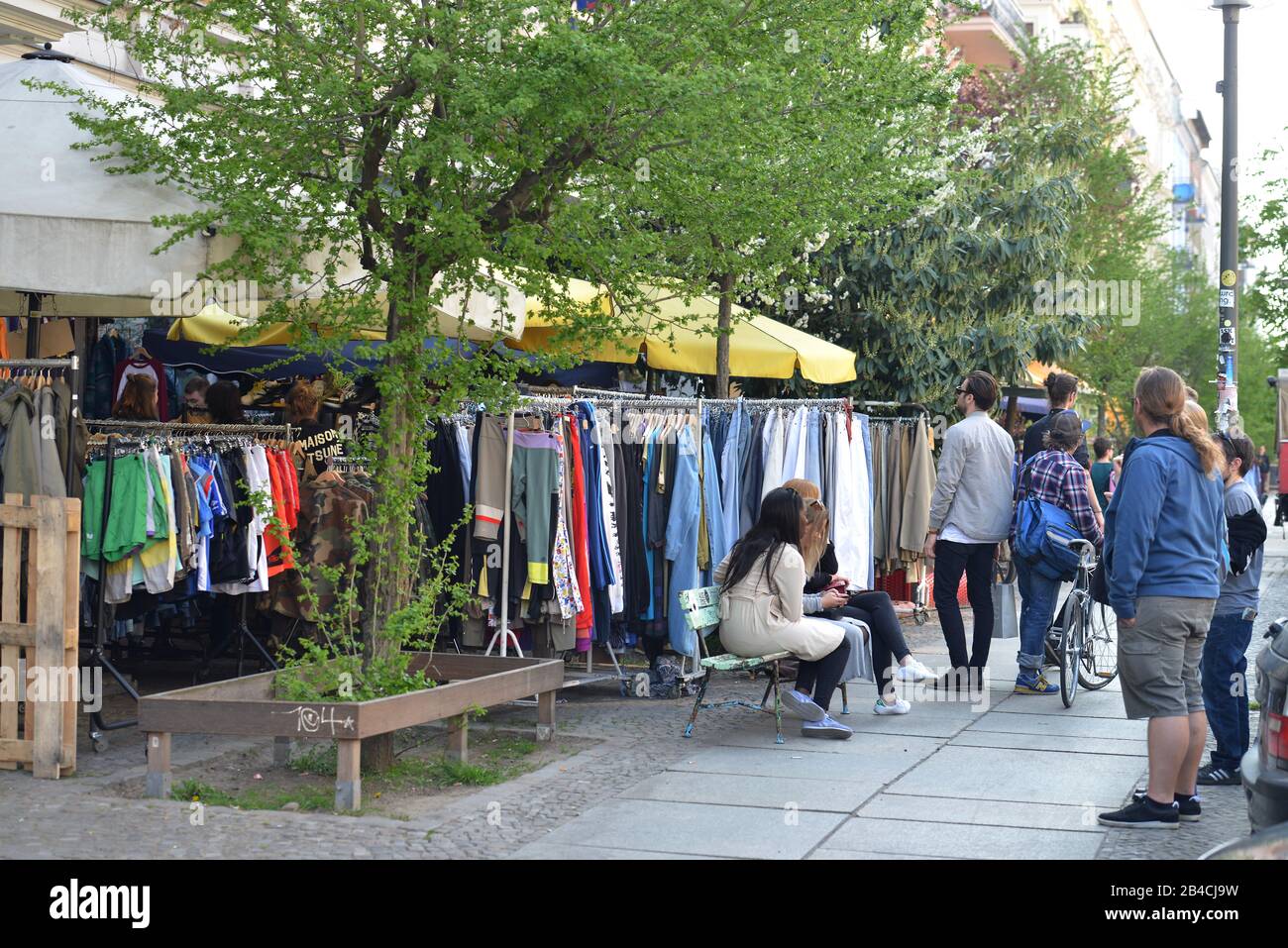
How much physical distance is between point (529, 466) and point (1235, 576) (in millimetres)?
4009

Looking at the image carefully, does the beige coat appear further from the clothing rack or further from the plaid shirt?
the clothing rack

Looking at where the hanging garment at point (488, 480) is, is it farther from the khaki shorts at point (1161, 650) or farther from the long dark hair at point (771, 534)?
the khaki shorts at point (1161, 650)

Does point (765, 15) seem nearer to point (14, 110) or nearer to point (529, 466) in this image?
point (529, 466)

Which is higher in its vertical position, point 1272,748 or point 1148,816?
point 1272,748

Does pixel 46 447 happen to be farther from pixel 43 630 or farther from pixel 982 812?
pixel 982 812

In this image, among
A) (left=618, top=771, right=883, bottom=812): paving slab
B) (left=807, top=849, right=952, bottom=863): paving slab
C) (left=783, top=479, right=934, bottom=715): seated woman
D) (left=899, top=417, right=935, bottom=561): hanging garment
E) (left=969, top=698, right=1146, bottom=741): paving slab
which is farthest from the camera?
(left=899, top=417, right=935, bottom=561): hanging garment

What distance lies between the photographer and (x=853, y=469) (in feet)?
38.1

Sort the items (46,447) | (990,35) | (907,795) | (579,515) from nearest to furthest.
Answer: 1. (907,795)
2. (46,447)
3. (579,515)
4. (990,35)

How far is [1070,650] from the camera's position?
9.98 meters

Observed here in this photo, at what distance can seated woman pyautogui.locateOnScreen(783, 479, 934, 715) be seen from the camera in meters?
9.55

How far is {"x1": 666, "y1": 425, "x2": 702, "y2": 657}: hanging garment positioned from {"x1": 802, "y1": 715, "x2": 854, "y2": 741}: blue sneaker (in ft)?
4.77

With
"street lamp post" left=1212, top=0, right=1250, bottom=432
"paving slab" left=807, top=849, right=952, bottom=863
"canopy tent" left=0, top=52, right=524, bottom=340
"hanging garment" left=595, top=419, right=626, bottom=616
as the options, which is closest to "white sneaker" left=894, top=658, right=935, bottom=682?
"hanging garment" left=595, top=419, right=626, bottom=616

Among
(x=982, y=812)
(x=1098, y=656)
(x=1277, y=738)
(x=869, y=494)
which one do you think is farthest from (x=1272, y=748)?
(x=869, y=494)

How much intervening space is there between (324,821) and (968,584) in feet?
17.0
